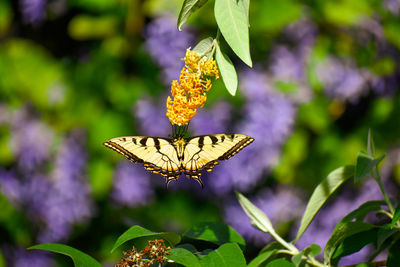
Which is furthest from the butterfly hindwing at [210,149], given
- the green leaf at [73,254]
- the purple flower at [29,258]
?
the purple flower at [29,258]

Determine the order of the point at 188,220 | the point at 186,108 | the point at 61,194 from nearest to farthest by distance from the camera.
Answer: the point at 186,108
the point at 61,194
the point at 188,220

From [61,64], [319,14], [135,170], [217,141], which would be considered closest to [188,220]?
[135,170]

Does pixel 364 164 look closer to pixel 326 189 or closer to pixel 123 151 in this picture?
pixel 326 189

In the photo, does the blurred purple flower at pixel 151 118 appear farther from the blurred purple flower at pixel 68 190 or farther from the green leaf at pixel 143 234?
the green leaf at pixel 143 234

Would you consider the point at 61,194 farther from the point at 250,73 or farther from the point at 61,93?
the point at 250,73

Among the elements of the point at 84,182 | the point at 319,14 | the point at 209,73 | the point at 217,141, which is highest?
the point at 319,14

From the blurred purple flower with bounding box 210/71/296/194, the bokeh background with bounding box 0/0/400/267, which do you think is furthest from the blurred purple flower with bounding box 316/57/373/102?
the blurred purple flower with bounding box 210/71/296/194
